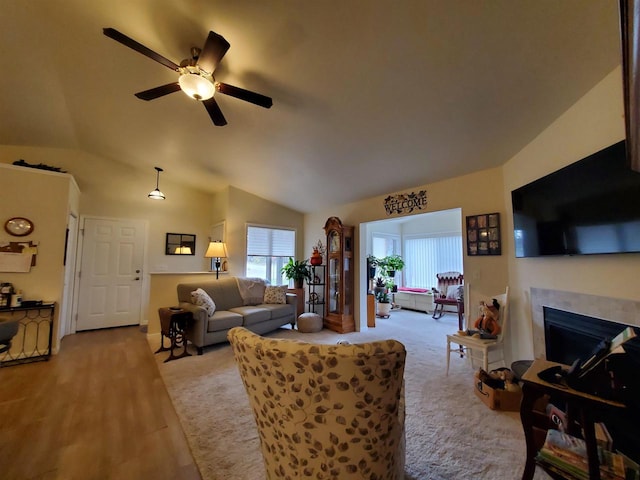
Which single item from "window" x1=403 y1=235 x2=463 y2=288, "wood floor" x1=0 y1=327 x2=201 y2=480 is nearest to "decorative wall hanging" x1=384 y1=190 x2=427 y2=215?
"window" x1=403 y1=235 x2=463 y2=288

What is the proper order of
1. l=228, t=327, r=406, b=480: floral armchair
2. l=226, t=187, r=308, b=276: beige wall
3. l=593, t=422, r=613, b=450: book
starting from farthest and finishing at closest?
l=226, t=187, r=308, b=276: beige wall < l=593, t=422, r=613, b=450: book < l=228, t=327, r=406, b=480: floral armchair

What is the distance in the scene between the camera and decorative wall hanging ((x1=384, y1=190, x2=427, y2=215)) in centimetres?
387

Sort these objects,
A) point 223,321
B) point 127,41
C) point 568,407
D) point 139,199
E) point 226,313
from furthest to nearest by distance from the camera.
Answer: point 139,199 → point 226,313 → point 223,321 → point 127,41 → point 568,407

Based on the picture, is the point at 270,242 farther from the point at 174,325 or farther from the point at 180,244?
the point at 174,325

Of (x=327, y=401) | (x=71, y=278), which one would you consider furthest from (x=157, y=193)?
(x=327, y=401)

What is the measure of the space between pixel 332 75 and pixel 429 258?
5.85 m

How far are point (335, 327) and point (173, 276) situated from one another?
2.83m

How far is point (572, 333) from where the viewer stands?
2.10 metres

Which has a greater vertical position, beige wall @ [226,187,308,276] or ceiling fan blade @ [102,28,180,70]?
ceiling fan blade @ [102,28,180,70]

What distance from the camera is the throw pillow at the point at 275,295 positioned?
4.61 metres

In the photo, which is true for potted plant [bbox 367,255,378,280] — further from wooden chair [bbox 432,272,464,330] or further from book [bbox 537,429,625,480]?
book [bbox 537,429,625,480]

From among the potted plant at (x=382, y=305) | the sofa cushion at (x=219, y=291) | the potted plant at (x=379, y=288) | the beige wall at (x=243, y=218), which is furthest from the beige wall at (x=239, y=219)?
the potted plant at (x=382, y=305)

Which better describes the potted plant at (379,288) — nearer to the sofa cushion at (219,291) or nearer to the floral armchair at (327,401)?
the sofa cushion at (219,291)

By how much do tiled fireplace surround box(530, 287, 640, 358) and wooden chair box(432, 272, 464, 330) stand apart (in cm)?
300
